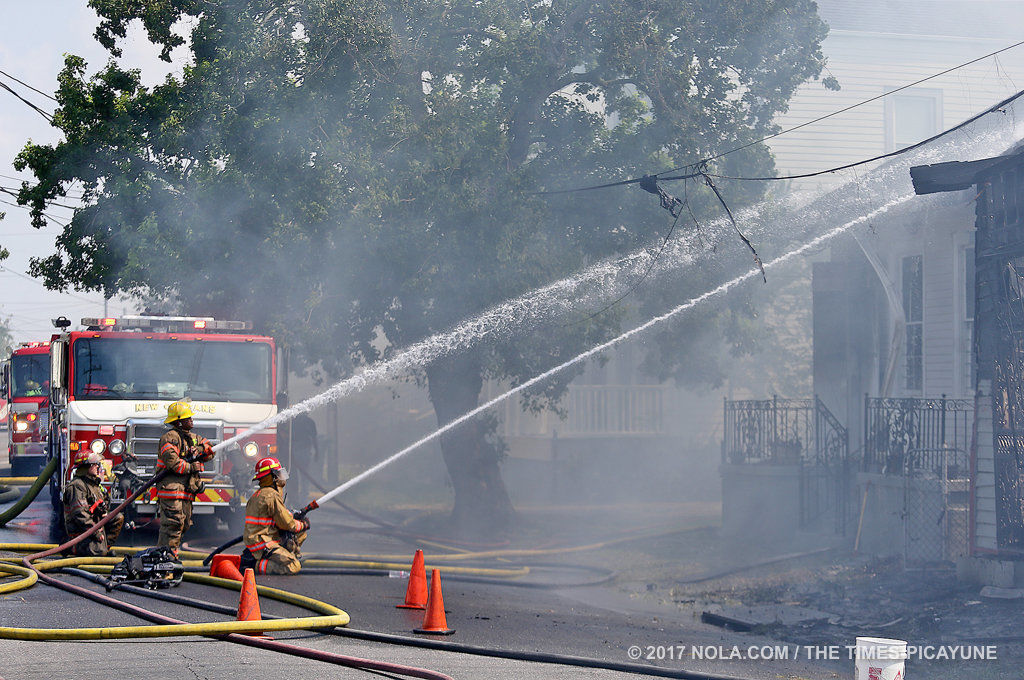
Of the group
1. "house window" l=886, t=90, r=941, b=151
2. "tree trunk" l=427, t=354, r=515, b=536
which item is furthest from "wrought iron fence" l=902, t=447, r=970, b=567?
"house window" l=886, t=90, r=941, b=151

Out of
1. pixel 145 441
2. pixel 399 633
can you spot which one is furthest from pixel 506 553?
pixel 399 633

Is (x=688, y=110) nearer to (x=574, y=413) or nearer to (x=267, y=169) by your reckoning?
(x=267, y=169)

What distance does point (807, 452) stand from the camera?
59.6 ft

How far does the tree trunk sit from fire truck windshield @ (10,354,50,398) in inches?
372

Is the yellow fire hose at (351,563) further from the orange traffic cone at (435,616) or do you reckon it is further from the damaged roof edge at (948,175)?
the damaged roof edge at (948,175)

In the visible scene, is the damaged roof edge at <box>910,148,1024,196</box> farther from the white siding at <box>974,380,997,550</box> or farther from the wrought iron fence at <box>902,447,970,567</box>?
the wrought iron fence at <box>902,447,970,567</box>

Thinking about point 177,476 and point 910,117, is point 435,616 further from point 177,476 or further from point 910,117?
point 910,117

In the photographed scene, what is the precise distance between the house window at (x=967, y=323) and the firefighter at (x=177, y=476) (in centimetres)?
947

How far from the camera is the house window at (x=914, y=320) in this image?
16078 millimetres

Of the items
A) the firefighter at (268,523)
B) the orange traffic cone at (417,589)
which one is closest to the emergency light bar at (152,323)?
the firefighter at (268,523)

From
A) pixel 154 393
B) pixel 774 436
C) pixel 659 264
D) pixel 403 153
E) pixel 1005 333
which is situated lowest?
pixel 774 436

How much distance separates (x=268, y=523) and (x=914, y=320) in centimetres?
1000

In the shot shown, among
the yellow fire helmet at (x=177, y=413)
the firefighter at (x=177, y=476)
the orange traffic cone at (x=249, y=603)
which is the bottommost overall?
the orange traffic cone at (x=249, y=603)

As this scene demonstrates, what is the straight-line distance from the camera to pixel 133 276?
1709cm
